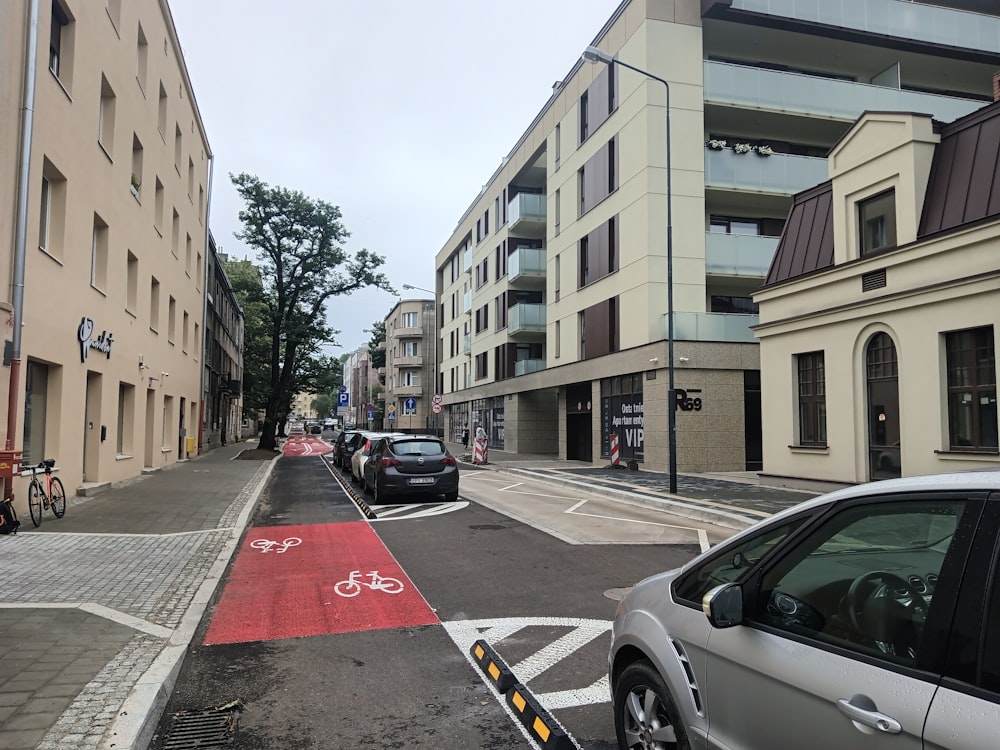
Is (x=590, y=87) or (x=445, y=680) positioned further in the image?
(x=590, y=87)

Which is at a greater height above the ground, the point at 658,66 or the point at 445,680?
the point at 658,66

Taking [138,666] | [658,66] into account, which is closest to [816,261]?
[658,66]

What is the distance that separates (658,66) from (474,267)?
2465 centimetres

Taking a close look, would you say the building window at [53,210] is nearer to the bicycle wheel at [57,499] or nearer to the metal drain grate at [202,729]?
the bicycle wheel at [57,499]

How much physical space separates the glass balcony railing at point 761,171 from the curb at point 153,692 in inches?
795

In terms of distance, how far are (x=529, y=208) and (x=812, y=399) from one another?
69.2ft

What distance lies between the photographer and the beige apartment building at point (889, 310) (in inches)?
464

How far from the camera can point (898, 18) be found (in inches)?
885

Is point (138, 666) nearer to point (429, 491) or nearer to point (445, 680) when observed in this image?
point (445, 680)

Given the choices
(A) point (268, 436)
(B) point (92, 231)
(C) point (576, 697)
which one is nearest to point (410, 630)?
(C) point (576, 697)

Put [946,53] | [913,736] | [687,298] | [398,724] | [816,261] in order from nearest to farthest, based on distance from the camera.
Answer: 1. [913,736]
2. [398,724]
3. [816,261]
4. [687,298]
5. [946,53]

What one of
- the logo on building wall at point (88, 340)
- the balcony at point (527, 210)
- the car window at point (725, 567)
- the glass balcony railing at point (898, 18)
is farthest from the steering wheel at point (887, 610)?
the balcony at point (527, 210)

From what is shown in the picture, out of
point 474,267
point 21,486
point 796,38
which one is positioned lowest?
point 21,486

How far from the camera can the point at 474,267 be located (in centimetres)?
4522
